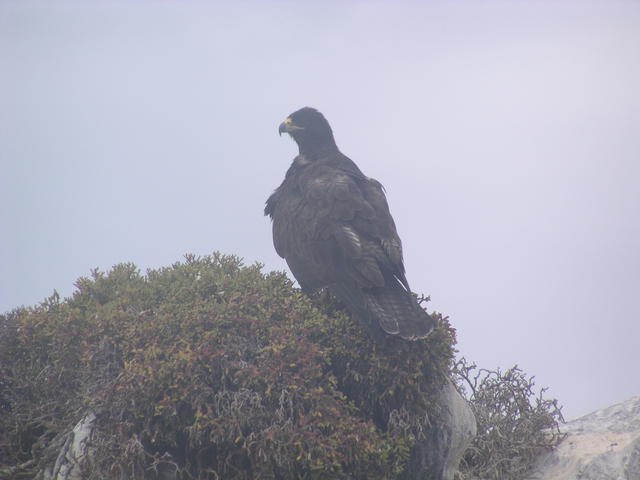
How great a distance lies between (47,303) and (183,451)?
297 centimetres

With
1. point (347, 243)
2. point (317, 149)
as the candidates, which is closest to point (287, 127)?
point (317, 149)

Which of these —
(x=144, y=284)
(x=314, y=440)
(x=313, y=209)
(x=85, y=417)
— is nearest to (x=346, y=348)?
(x=314, y=440)

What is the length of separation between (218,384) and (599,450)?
4.04 m

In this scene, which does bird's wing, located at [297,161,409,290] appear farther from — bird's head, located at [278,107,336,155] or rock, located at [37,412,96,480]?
rock, located at [37,412,96,480]

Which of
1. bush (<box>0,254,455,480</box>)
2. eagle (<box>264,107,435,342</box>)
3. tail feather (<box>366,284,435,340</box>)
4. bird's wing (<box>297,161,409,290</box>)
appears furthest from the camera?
bird's wing (<box>297,161,409,290</box>)

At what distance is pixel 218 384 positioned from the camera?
193 inches

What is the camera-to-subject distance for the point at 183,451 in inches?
190

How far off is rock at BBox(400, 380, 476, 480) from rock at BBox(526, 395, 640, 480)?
1198 millimetres

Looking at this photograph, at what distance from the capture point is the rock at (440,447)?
5.25 metres

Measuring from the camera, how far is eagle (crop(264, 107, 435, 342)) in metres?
5.17

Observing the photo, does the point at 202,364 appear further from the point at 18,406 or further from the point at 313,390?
the point at 18,406

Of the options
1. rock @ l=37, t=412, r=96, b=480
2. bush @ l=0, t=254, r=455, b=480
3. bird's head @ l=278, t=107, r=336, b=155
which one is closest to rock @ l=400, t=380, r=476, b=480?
bush @ l=0, t=254, r=455, b=480

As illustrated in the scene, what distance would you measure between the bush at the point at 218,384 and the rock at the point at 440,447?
185 millimetres

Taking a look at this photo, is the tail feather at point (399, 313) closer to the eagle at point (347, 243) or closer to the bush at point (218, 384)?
the eagle at point (347, 243)
